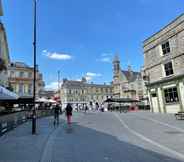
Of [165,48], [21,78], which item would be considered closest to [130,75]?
[21,78]

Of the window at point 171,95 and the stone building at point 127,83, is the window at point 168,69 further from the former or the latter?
the stone building at point 127,83

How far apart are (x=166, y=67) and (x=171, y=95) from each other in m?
3.95

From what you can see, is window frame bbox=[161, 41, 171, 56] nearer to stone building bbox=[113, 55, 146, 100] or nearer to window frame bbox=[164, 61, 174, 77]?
window frame bbox=[164, 61, 174, 77]

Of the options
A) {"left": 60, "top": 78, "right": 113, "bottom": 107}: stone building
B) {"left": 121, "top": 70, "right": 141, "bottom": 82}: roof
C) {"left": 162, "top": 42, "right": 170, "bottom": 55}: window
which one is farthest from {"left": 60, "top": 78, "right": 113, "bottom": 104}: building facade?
{"left": 162, "top": 42, "right": 170, "bottom": 55}: window

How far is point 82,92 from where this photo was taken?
9138 cm

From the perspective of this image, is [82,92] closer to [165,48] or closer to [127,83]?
[127,83]

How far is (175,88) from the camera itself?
2467 centimetres

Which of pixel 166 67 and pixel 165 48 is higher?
pixel 165 48

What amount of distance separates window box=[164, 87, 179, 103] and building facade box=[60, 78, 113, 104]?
63.5m

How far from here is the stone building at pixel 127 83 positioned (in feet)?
244

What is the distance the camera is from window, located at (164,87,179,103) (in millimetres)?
24709

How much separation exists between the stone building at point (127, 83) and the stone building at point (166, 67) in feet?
139

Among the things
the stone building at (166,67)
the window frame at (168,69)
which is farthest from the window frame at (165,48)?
the window frame at (168,69)

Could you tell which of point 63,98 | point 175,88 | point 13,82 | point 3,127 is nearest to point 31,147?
point 3,127
